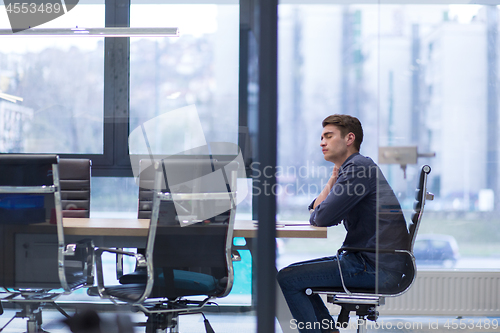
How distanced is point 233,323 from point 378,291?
1093 mm

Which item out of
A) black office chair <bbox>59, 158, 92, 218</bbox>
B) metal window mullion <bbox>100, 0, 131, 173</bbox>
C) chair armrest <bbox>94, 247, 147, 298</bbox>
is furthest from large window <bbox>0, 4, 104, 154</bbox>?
chair armrest <bbox>94, 247, 147, 298</bbox>

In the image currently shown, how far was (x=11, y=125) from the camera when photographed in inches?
140

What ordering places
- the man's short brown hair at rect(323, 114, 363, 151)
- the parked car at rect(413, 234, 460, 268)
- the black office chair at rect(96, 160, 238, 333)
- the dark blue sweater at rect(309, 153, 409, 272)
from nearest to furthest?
the black office chair at rect(96, 160, 238, 333) → the dark blue sweater at rect(309, 153, 409, 272) → the parked car at rect(413, 234, 460, 268) → the man's short brown hair at rect(323, 114, 363, 151)

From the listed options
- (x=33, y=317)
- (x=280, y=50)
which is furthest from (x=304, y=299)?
(x=33, y=317)

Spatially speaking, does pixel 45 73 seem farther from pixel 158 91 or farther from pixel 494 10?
pixel 494 10

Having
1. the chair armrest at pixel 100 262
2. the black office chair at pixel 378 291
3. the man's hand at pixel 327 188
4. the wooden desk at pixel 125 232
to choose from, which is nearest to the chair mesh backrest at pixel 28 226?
the wooden desk at pixel 125 232

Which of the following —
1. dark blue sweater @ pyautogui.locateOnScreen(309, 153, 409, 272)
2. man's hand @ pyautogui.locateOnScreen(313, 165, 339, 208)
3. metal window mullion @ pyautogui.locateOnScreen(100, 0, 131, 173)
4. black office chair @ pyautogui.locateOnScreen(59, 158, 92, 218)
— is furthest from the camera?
metal window mullion @ pyautogui.locateOnScreen(100, 0, 131, 173)

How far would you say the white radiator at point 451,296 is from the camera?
1.85 meters

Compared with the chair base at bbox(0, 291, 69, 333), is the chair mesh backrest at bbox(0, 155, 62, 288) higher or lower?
higher

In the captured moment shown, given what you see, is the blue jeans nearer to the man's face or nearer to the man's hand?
the man's hand

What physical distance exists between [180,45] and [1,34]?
1530 mm

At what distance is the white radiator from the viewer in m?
1.85

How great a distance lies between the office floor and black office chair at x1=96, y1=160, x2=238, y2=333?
290mm

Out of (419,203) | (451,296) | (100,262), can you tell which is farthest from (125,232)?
(451,296)
